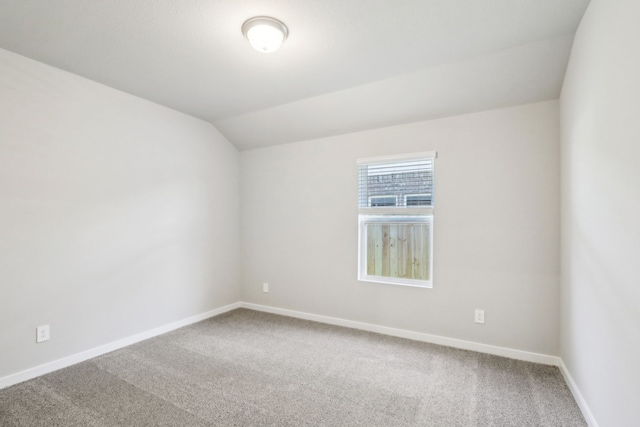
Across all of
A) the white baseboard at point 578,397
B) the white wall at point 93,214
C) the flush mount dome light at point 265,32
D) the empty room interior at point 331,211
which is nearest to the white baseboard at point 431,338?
the empty room interior at point 331,211

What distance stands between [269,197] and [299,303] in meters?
1.45

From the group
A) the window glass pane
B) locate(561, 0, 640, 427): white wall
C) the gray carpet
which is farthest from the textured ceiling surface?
the gray carpet

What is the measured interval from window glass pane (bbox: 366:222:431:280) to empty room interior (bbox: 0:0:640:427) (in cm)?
2

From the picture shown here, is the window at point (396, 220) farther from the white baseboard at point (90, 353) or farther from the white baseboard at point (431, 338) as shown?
the white baseboard at point (90, 353)

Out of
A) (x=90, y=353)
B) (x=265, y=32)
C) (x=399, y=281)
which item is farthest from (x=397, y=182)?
(x=90, y=353)

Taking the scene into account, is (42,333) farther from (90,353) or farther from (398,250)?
(398,250)

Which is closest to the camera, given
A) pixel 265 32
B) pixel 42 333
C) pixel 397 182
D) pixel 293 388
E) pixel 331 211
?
pixel 265 32

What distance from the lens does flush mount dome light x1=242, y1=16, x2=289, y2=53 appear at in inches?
75.5

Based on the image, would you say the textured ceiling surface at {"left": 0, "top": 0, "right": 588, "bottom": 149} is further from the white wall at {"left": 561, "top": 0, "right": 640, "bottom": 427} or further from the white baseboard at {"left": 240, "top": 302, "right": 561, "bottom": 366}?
the white baseboard at {"left": 240, "top": 302, "right": 561, "bottom": 366}

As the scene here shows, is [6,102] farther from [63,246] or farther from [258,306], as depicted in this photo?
[258,306]

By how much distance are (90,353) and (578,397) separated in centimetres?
383

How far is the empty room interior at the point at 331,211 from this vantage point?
5.99ft

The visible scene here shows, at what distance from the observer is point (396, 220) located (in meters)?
3.33

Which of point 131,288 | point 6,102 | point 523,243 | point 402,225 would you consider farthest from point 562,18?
point 131,288
